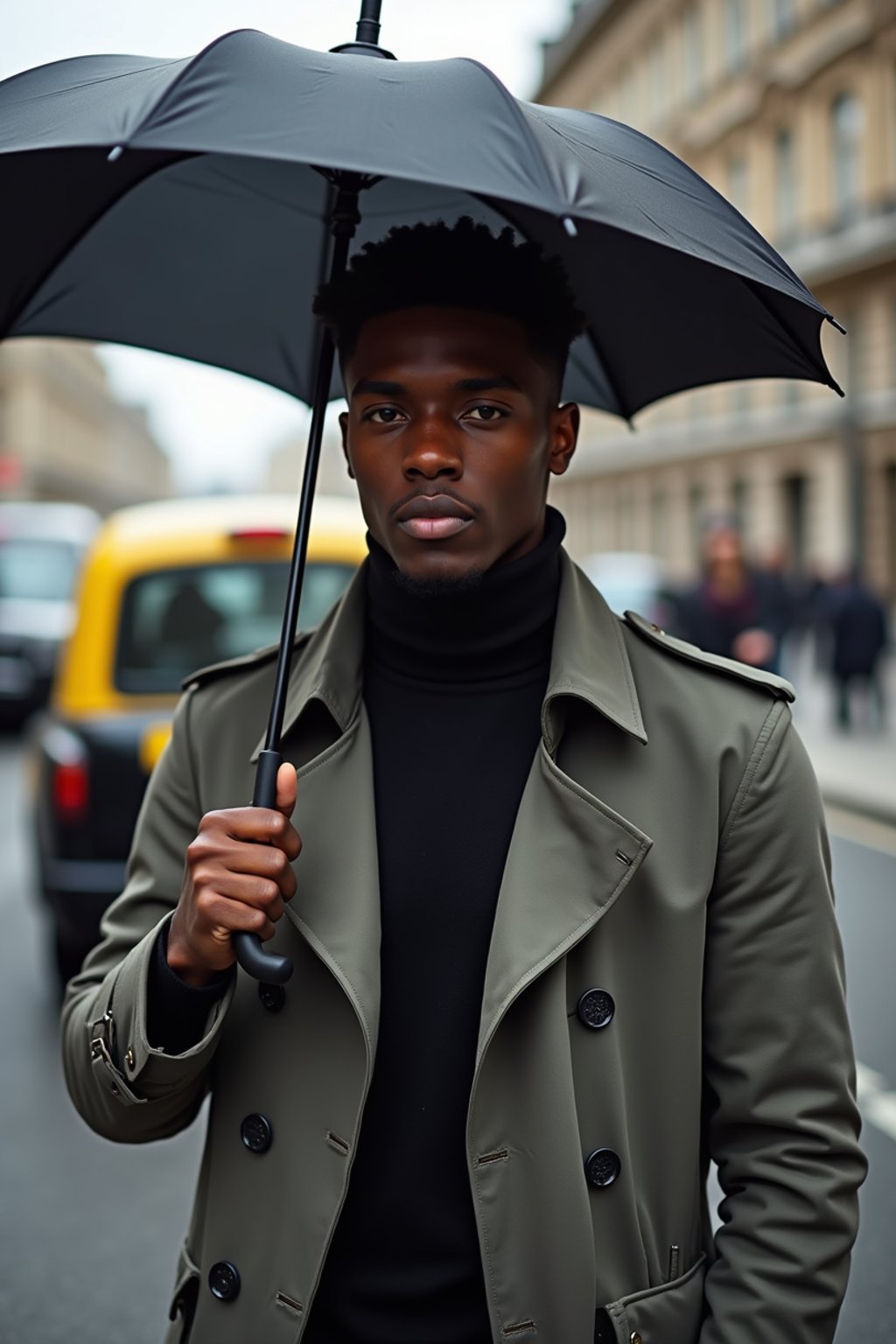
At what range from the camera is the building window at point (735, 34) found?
37125 mm

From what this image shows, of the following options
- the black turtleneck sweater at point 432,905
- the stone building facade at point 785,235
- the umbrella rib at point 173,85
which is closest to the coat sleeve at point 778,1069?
the black turtleneck sweater at point 432,905

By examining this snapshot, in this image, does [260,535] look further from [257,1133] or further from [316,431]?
[257,1133]

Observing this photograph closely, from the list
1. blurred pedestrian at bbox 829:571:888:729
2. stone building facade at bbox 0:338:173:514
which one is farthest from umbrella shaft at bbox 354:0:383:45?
stone building facade at bbox 0:338:173:514

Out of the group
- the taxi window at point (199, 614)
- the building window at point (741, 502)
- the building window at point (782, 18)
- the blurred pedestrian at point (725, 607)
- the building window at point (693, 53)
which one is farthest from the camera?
the building window at point (693, 53)

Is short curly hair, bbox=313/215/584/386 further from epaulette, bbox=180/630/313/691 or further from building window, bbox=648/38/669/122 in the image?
building window, bbox=648/38/669/122

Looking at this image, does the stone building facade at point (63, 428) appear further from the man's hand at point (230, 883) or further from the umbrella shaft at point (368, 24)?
the man's hand at point (230, 883)

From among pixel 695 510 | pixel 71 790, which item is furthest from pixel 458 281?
pixel 695 510

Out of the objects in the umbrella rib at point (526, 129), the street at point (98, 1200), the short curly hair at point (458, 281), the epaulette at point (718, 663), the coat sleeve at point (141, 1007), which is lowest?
the street at point (98, 1200)

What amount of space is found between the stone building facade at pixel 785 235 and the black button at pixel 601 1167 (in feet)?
74.6

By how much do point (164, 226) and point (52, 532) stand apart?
52.2 feet

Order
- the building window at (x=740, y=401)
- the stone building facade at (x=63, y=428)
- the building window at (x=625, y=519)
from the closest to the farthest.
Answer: the building window at (x=740, y=401), the building window at (x=625, y=519), the stone building facade at (x=63, y=428)

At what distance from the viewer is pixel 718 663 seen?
1841 mm

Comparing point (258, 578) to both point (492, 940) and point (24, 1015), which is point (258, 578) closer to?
point (24, 1015)

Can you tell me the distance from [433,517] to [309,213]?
94 cm
